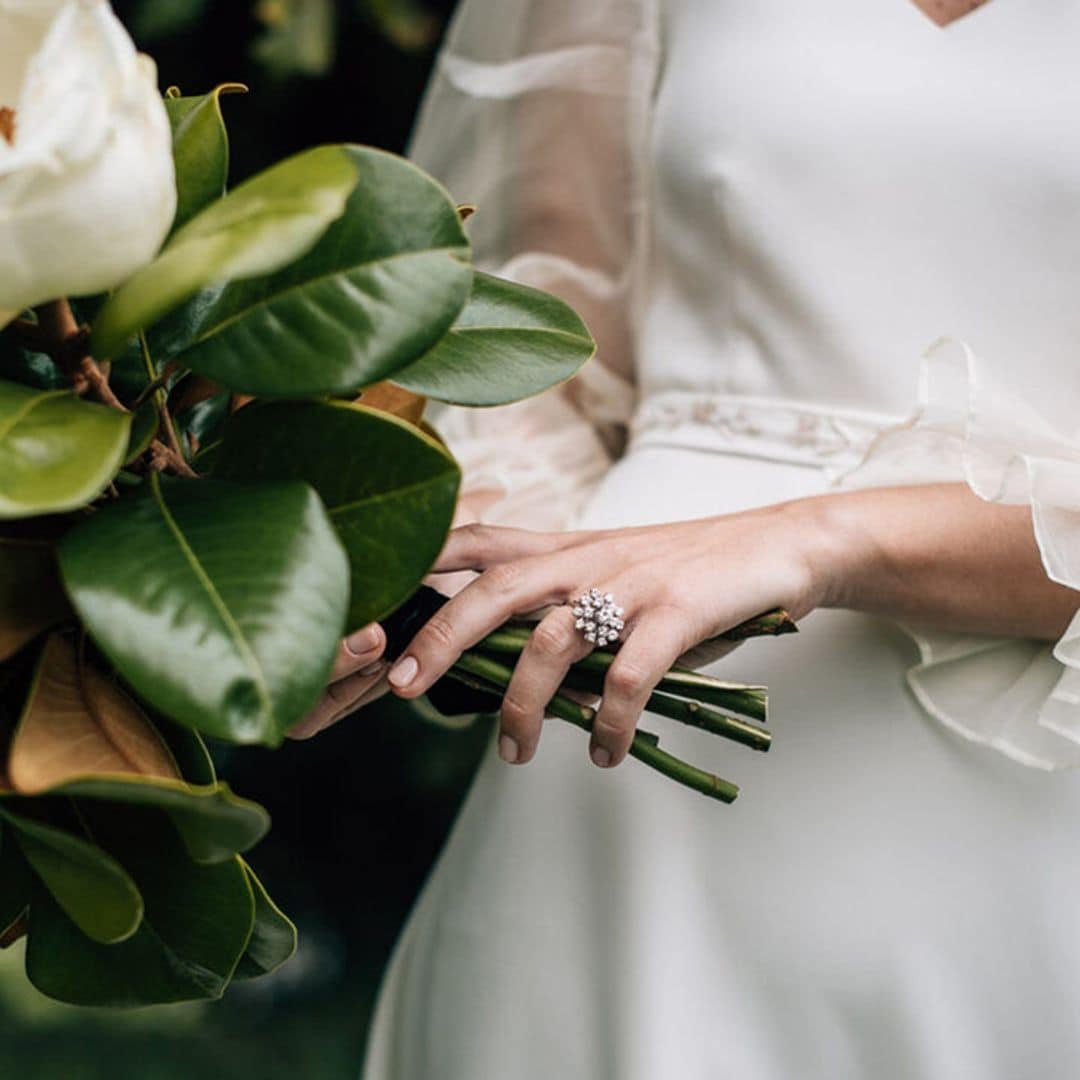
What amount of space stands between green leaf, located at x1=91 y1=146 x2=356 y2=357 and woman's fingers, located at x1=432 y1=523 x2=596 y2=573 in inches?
12.0

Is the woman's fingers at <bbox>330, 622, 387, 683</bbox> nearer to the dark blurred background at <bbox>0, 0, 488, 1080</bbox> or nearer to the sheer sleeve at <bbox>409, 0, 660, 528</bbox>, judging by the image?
the sheer sleeve at <bbox>409, 0, 660, 528</bbox>

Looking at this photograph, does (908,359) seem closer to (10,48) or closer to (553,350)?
(553,350)

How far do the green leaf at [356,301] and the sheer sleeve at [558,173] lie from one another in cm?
60

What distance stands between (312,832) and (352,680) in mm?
1248

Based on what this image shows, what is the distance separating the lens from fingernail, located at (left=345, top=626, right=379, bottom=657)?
66 centimetres

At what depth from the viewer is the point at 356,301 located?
499 millimetres

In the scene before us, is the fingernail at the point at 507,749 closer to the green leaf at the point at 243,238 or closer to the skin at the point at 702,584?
the skin at the point at 702,584

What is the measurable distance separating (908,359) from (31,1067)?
167 centimetres

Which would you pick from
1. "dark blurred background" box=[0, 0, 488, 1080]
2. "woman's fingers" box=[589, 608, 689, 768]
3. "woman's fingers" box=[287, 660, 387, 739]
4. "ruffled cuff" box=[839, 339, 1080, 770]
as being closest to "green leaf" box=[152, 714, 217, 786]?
"woman's fingers" box=[287, 660, 387, 739]

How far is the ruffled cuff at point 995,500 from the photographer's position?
769 mm

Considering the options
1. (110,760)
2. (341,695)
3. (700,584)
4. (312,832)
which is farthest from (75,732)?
(312,832)

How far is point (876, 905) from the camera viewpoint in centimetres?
82

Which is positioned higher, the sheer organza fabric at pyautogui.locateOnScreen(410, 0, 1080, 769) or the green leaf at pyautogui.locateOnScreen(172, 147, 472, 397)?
the green leaf at pyautogui.locateOnScreen(172, 147, 472, 397)

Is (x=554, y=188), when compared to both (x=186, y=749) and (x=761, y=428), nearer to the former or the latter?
(x=761, y=428)
